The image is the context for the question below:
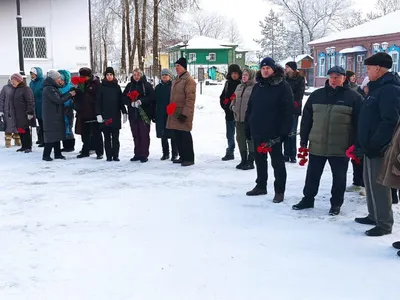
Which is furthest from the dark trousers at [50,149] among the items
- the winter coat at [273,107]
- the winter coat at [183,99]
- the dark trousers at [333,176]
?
the dark trousers at [333,176]

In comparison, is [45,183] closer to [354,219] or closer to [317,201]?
[317,201]

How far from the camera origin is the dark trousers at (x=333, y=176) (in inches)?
215

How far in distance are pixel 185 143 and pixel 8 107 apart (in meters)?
4.26

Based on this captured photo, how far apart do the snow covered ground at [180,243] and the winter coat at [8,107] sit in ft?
9.12

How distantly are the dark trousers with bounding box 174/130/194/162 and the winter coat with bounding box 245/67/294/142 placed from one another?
8.29ft

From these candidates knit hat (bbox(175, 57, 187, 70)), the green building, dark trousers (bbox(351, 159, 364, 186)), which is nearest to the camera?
dark trousers (bbox(351, 159, 364, 186))

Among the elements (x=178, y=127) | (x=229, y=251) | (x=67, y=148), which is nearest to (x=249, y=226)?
(x=229, y=251)

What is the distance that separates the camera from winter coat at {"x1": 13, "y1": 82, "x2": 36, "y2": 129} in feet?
32.1

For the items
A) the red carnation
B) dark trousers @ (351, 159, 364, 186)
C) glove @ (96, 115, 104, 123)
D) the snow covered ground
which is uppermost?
the red carnation

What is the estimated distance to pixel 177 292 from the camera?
11.9ft

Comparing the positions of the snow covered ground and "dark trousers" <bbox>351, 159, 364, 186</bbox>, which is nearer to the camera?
the snow covered ground

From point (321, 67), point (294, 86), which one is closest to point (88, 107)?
point (294, 86)

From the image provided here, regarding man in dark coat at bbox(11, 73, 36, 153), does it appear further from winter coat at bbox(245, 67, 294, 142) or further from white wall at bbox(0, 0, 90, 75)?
white wall at bbox(0, 0, 90, 75)

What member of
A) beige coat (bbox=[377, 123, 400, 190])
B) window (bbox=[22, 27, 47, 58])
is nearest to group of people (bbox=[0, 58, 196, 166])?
beige coat (bbox=[377, 123, 400, 190])
